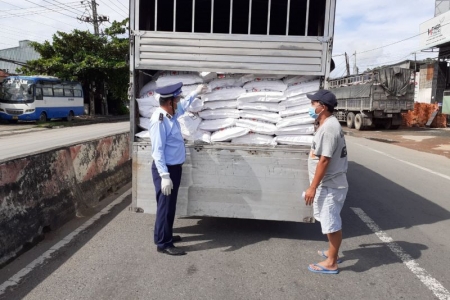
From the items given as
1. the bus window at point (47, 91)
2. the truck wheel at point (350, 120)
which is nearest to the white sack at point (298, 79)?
the truck wheel at point (350, 120)

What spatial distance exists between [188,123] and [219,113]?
405 millimetres

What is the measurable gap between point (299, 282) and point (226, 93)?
2283 mm

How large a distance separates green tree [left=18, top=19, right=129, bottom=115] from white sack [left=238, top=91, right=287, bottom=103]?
2479 cm

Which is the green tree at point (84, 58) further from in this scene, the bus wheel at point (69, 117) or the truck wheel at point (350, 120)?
the truck wheel at point (350, 120)

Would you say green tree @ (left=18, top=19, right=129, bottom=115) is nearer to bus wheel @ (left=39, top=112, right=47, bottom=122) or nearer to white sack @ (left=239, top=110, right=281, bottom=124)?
bus wheel @ (left=39, top=112, right=47, bottom=122)

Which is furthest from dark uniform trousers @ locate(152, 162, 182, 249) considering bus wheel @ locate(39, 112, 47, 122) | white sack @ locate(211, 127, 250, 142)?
bus wheel @ locate(39, 112, 47, 122)

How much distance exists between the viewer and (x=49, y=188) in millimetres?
4660

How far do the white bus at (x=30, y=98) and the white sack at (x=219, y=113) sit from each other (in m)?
22.1

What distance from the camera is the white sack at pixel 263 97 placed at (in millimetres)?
4438

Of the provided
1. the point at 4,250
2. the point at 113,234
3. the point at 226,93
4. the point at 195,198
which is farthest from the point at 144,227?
the point at 226,93

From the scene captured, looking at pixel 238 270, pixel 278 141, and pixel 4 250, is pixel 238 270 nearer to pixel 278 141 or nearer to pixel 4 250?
pixel 278 141

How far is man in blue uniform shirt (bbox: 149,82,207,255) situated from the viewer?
3.79 metres

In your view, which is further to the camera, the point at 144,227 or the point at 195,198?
the point at 144,227

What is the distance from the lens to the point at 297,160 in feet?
13.4
